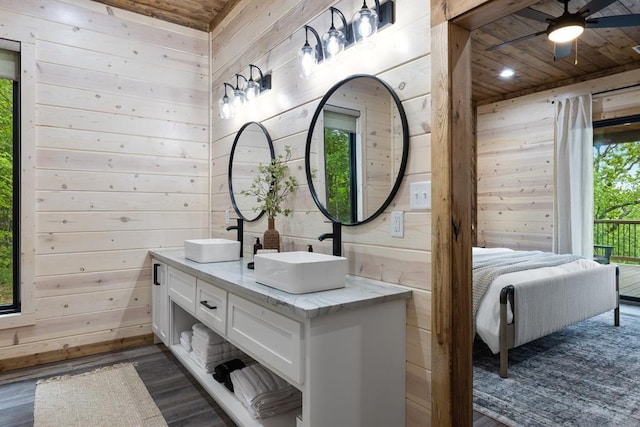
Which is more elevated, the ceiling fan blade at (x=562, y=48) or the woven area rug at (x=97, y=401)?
the ceiling fan blade at (x=562, y=48)

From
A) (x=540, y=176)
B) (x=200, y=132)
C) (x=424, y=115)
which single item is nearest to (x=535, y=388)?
(x=424, y=115)

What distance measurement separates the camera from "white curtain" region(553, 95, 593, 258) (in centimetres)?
487

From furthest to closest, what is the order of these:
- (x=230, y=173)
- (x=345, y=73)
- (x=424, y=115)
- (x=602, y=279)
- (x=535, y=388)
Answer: (x=602, y=279) < (x=230, y=173) < (x=535, y=388) < (x=345, y=73) < (x=424, y=115)

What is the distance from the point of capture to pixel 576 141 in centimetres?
492

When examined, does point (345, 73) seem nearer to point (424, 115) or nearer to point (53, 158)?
point (424, 115)

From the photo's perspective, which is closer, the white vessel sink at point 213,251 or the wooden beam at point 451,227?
the wooden beam at point 451,227

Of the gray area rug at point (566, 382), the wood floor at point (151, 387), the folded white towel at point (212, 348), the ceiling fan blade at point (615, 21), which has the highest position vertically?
the ceiling fan blade at point (615, 21)

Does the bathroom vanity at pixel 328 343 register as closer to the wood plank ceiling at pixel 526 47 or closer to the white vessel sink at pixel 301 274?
the white vessel sink at pixel 301 274

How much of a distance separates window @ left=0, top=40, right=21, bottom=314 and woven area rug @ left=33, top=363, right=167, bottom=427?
0.79 m

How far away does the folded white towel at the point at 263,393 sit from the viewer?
188cm

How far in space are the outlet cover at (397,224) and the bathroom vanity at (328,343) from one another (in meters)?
0.23

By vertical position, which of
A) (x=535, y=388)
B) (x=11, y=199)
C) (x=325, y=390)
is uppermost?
(x=11, y=199)

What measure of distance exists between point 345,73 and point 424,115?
616 mm

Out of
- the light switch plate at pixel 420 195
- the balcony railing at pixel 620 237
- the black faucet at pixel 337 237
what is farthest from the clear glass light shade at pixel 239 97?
the balcony railing at pixel 620 237
